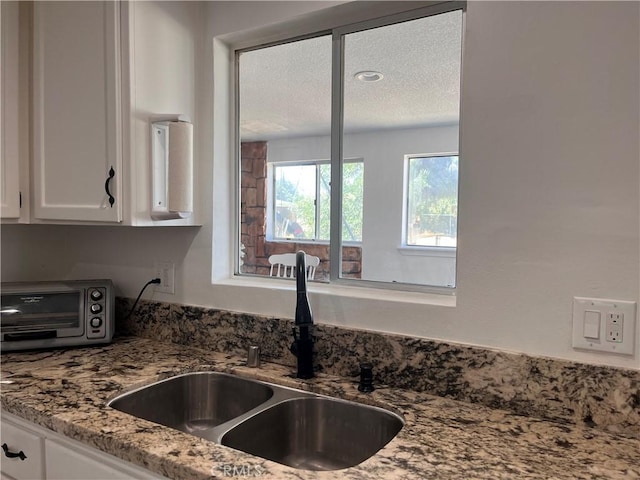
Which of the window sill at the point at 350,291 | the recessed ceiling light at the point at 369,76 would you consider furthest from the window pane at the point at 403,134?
the window sill at the point at 350,291

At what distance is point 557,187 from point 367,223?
3.56m

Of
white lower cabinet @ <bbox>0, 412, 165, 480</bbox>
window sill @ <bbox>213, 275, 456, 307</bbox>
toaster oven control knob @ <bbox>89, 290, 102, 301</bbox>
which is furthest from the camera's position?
toaster oven control knob @ <bbox>89, 290, 102, 301</bbox>

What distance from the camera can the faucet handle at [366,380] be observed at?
1237 mm

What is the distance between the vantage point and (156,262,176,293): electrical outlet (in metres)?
1.75

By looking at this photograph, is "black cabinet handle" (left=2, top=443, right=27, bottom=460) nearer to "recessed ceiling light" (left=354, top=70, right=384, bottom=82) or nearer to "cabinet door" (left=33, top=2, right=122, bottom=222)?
"cabinet door" (left=33, top=2, right=122, bottom=222)

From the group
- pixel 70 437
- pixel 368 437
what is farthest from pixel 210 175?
pixel 368 437

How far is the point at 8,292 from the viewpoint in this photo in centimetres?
157

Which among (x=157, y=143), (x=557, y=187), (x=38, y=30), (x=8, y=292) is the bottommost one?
(x=8, y=292)

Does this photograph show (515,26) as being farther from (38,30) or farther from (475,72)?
(38,30)

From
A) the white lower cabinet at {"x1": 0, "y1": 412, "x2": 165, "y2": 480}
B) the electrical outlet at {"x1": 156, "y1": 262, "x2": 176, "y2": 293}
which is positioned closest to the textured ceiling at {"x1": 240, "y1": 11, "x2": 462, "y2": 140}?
the electrical outlet at {"x1": 156, "y1": 262, "x2": 176, "y2": 293}

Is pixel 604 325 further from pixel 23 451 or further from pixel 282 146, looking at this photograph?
pixel 282 146

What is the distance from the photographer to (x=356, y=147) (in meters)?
4.41

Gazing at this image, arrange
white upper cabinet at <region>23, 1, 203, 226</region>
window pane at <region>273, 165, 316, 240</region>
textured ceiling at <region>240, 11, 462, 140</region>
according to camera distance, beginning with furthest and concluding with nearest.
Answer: window pane at <region>273, 165, 316, 240</region>, textured ceiling at <region>240, 11, 462, 140</region>, white upper cabinet at <region>23, 1, 203, 226</region>

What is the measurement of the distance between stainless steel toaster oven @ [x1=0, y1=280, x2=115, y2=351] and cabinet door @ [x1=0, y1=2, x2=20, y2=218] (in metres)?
0.30
